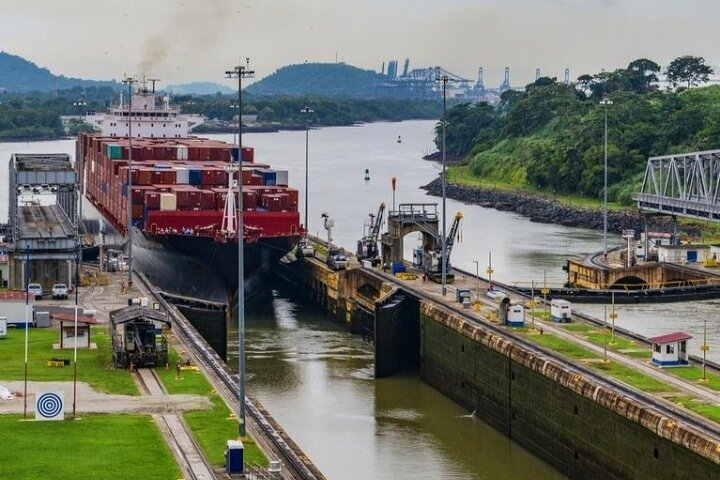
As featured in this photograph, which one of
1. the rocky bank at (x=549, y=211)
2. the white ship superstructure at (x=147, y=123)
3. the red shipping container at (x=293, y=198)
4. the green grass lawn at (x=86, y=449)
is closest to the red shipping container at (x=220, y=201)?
the red shipping container at (x=293, y=198)

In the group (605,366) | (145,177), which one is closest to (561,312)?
(605,366)

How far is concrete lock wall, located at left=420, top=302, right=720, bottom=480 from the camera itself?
46344mm

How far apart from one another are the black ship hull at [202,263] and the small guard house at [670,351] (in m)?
37.8

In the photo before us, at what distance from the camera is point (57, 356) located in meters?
61.4

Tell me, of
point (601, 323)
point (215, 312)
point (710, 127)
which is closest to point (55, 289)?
point (215, 312)

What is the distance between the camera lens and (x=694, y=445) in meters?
44.4

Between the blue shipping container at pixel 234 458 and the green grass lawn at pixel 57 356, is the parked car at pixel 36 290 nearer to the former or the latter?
the green grass lawn at pixel 57 356

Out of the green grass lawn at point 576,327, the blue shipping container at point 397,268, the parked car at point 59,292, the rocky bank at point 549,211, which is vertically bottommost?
the green grass lawn at point 576,327

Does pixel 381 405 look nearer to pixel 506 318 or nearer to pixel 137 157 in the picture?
pixel 506 318

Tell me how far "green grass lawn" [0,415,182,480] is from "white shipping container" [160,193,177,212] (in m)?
48.8

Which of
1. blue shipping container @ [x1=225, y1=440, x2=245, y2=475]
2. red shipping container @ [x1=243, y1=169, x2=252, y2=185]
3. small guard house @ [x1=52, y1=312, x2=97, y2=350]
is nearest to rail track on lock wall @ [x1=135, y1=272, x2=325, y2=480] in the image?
blue shipping container @ [x1=225, y1=440, x2=245, y2=475]

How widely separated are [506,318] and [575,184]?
11342cm

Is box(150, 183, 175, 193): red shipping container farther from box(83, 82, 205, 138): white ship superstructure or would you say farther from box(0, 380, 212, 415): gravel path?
box(83, 82, 205, 138): white ship superstructure

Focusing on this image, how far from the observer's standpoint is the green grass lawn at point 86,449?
4338cm
